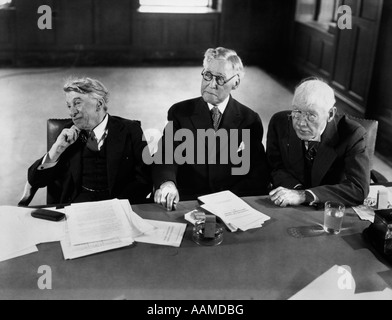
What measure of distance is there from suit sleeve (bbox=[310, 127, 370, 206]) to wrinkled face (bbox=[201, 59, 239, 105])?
685mm

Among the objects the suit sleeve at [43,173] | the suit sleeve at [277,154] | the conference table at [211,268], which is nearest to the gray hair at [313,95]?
the suit sleeve at [277,154]

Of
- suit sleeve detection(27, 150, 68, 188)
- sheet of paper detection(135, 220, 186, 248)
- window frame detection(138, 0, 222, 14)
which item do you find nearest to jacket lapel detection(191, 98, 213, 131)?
suit sleeve detection(27, 150, 68, 188)

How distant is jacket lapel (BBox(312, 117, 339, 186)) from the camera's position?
2.51 m

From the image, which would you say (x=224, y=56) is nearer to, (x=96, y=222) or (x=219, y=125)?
(x=219, y=125)

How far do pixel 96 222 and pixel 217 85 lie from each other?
3.52ft

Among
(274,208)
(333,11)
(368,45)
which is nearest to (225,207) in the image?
(274,208)

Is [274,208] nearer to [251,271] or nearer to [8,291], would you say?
[251,271]

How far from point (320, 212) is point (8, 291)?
1295 mm

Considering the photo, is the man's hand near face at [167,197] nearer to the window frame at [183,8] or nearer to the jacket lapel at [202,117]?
the jacket lapel at [202,117]

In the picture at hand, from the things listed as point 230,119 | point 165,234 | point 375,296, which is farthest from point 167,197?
point 375,296

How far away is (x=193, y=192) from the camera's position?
2.88 metres

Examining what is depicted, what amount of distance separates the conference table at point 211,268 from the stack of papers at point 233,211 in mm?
45

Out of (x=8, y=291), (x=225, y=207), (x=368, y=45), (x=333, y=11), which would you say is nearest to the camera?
(x=8, y=291)

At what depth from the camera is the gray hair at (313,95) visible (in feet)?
7.94
